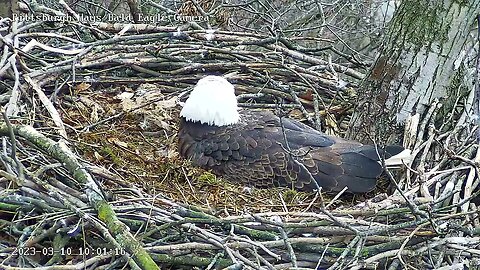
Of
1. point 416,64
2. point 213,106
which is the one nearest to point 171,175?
point 213,106

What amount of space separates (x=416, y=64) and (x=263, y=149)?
94 cm

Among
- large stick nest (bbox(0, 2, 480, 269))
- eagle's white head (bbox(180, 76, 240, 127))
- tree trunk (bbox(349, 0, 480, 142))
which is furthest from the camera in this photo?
eagle's white head (bbox(180, 76, 240, 127))

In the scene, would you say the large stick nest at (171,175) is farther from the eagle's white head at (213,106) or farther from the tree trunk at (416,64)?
the eagle's white head at (213,106)

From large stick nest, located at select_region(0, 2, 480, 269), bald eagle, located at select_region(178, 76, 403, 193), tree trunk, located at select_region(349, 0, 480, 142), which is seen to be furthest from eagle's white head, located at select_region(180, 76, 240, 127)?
tree trunk, located at select_region(349, 0, 480, 142)

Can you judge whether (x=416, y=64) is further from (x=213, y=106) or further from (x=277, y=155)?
(x=213, y=106)

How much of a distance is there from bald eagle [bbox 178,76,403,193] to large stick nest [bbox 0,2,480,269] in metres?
0.10

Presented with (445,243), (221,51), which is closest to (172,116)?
(221,51)

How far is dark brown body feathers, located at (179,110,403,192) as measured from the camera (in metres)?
3.46

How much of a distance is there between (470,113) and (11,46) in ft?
8.20

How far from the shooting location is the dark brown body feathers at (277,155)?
346 centimetres

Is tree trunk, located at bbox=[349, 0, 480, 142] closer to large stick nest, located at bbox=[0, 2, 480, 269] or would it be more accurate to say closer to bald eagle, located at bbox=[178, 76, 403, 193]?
large stick nest, located at bbox=[0, 2, 480, 269]

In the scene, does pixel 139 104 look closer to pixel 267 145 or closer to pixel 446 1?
pixel 267 145

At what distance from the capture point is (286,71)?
447 centimetres

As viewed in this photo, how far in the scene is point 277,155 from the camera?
358cm
